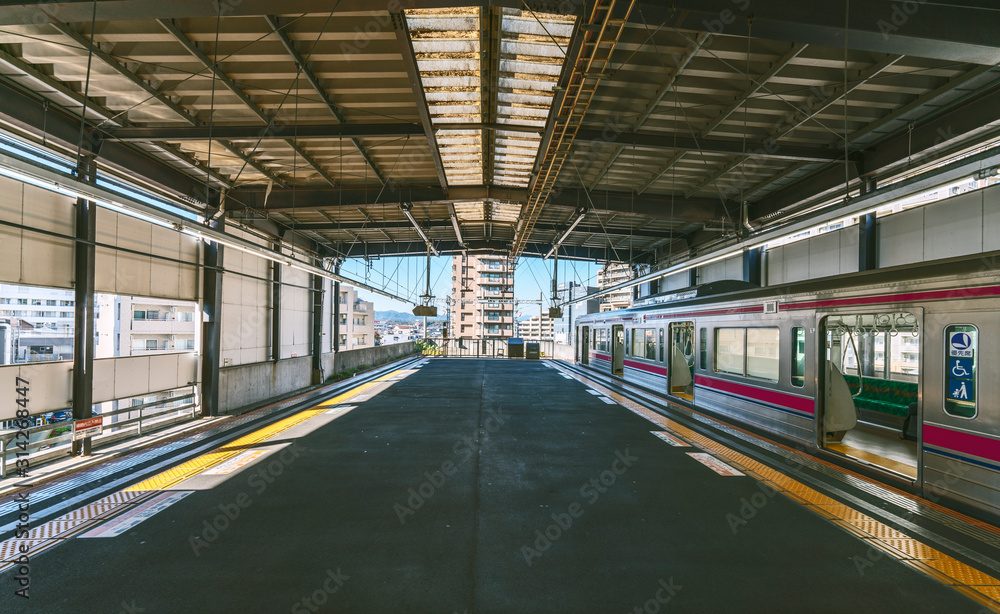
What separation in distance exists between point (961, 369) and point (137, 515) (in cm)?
886

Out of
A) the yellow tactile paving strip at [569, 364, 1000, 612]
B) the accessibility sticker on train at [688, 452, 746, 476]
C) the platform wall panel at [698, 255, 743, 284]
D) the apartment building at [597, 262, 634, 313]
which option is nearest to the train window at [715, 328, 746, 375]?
the yellow tactile paving strip at [569, 364, 1000, 612]

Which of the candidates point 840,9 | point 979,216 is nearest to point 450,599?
point 840,9

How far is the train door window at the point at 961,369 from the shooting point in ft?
15.1

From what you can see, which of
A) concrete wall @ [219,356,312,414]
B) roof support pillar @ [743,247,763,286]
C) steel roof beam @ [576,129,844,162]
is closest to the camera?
steel roof beam @ [576,129,844,162]

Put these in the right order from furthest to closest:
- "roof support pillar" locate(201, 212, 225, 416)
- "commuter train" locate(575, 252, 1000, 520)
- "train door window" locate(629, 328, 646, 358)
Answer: "train door window" locate(629, 328, 646, 358)
"roof support pillar" locate(201, 212, 225, 416)
"commuter train" locate(575, 252, 1000, 520)

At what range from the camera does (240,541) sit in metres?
3.78

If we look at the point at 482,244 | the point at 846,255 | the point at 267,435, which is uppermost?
the point at 482,244

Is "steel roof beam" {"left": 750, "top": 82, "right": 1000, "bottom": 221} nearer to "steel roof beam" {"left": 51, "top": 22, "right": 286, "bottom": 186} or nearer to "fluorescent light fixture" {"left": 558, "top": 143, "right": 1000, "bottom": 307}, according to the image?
"fluorescent light fixture" {"left": 558, "top": 143, "right": 1000, "bottom": 307}

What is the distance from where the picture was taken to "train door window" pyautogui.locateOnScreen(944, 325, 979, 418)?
460cm

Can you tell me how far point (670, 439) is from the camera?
731 cm

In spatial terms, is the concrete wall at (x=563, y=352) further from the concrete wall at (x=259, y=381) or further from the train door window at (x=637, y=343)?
the concrete wall at (x=259, y=381)

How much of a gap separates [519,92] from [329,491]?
20.6 ft

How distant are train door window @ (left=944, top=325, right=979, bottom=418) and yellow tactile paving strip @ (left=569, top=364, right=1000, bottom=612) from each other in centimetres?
171

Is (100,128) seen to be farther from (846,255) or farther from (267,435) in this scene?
(846,255)
